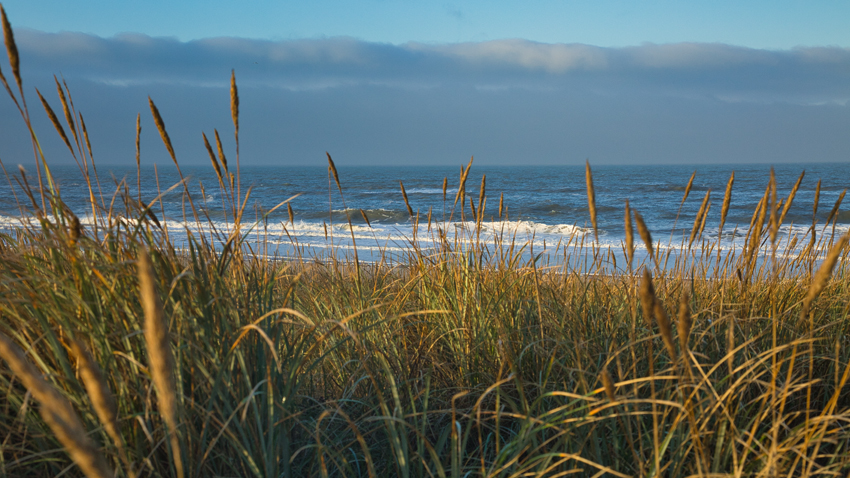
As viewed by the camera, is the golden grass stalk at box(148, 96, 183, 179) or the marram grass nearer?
the marram grass

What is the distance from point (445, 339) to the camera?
209 centimetres

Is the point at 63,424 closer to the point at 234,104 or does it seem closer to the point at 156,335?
the point at 156,335

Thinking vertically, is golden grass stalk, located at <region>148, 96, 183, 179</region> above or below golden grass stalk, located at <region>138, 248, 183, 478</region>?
above

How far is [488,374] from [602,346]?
0.44m

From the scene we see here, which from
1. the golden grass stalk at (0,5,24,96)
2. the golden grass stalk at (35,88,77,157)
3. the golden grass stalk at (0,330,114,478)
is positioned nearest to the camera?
the golden grass stalk at (0,330,114,478)

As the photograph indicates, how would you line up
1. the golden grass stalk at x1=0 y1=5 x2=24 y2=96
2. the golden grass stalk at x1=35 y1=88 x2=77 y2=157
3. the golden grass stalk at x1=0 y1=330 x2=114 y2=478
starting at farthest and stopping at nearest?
the golden grass stalk at x1=35 y1=88 x2=77 y2=157
the golden grass stalk at x1=0 y1=5 x2=24 y2=96
the golden grass stalk at x1=0 y1=330 x2=114 y2=478

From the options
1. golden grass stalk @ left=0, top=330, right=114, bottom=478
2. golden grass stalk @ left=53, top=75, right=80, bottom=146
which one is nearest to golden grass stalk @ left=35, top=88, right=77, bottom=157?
golden grass stalk @ left=53, top=75, right=80, bottom=146

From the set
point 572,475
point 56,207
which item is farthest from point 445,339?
point 56,207

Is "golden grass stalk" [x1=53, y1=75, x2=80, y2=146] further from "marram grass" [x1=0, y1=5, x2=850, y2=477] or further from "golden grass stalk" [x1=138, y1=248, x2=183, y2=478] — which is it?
"golden grass stalk" [x1=138, y1=248, x2=183, y2=478]

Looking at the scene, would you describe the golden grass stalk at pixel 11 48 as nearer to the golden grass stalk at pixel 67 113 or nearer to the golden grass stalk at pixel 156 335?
the golden grass stalk at pixel 67 113

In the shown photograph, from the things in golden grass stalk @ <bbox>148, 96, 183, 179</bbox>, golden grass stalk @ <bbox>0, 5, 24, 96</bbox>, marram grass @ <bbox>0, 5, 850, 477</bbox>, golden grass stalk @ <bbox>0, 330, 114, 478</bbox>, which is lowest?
marram grass @ <bbox>0, 5, 850, 477</bbox>

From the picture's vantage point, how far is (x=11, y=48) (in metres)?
1.36

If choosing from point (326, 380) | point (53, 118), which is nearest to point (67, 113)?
point (53, 118)

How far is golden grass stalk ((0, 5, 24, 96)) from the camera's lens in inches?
51.9
